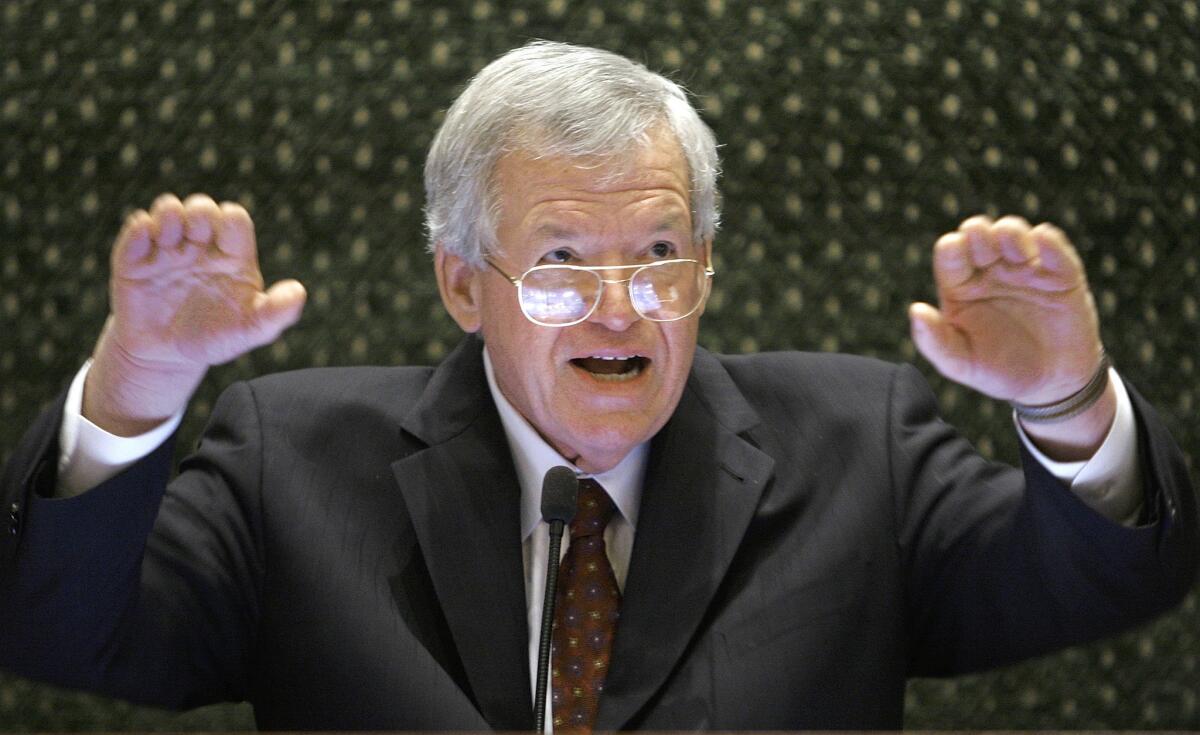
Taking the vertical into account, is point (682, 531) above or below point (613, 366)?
below

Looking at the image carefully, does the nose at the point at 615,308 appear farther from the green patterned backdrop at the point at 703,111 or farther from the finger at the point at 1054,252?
the green patterned backdrop at the point at 703,111

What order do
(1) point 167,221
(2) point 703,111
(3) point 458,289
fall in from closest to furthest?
1. (1) point 167,221
2. (3) point 458,289
3. (2) point 703,111

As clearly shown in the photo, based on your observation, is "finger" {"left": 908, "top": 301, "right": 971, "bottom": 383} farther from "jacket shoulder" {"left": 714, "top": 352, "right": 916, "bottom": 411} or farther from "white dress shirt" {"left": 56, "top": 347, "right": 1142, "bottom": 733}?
"jacket shoulder" {"left": 714, "top": 352, "right": 916, "bottom": 411}

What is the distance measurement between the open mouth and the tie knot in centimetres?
10

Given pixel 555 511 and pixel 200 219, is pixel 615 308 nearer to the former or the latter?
pixel 555 511

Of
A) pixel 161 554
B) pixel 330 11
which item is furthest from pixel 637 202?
pixel 330 11

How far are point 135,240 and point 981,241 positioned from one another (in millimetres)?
644

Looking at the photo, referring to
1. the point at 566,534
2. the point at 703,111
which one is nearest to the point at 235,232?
the point at 566,534

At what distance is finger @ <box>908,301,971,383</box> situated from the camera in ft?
3.94

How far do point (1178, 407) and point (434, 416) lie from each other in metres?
1.00

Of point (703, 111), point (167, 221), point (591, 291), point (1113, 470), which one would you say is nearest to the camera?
point (167, 221)

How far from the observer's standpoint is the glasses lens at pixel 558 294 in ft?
4.39

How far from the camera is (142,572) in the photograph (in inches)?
52.3

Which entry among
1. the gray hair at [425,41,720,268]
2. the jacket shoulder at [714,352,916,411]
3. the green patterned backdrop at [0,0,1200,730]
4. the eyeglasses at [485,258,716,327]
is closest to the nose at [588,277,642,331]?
the eyeglasses at [485,258,716,327]
